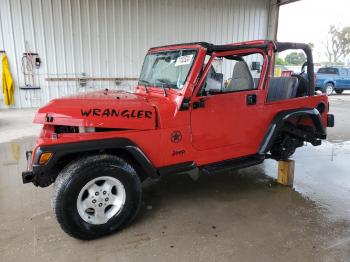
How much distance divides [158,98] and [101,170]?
98 centimetres

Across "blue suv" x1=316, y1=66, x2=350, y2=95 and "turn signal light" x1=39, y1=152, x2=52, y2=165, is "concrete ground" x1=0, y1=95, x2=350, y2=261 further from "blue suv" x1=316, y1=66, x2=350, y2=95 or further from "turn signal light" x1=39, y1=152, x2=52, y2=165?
"blue suv" x1=316, y1=66, x2=350, y2=95

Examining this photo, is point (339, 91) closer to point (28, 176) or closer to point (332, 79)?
point (332, 79)

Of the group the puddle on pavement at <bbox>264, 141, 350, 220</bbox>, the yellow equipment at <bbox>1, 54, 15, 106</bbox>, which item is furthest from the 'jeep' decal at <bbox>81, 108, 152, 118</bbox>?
the yellow equipment at <bbox>1, 54, 15, 106</bbox>

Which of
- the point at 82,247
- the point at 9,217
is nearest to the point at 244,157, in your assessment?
the point at 82,247

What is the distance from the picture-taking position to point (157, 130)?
8.89ft

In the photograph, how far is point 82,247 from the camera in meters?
2.42

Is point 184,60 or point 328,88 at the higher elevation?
point 184,60

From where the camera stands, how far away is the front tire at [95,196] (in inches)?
93.0

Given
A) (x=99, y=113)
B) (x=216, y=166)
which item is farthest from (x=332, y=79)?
(x=99, y=113)

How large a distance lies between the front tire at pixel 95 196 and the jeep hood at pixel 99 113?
0.31m

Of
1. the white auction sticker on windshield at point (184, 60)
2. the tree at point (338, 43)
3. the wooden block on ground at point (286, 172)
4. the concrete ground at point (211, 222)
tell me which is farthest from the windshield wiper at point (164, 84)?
the tree at point (338, 43)

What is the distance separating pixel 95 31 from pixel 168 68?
6931 millimetres

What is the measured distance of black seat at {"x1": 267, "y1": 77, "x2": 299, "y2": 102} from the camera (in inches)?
146

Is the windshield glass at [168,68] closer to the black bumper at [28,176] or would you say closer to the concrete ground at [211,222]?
the concrete ground at [211,222]
